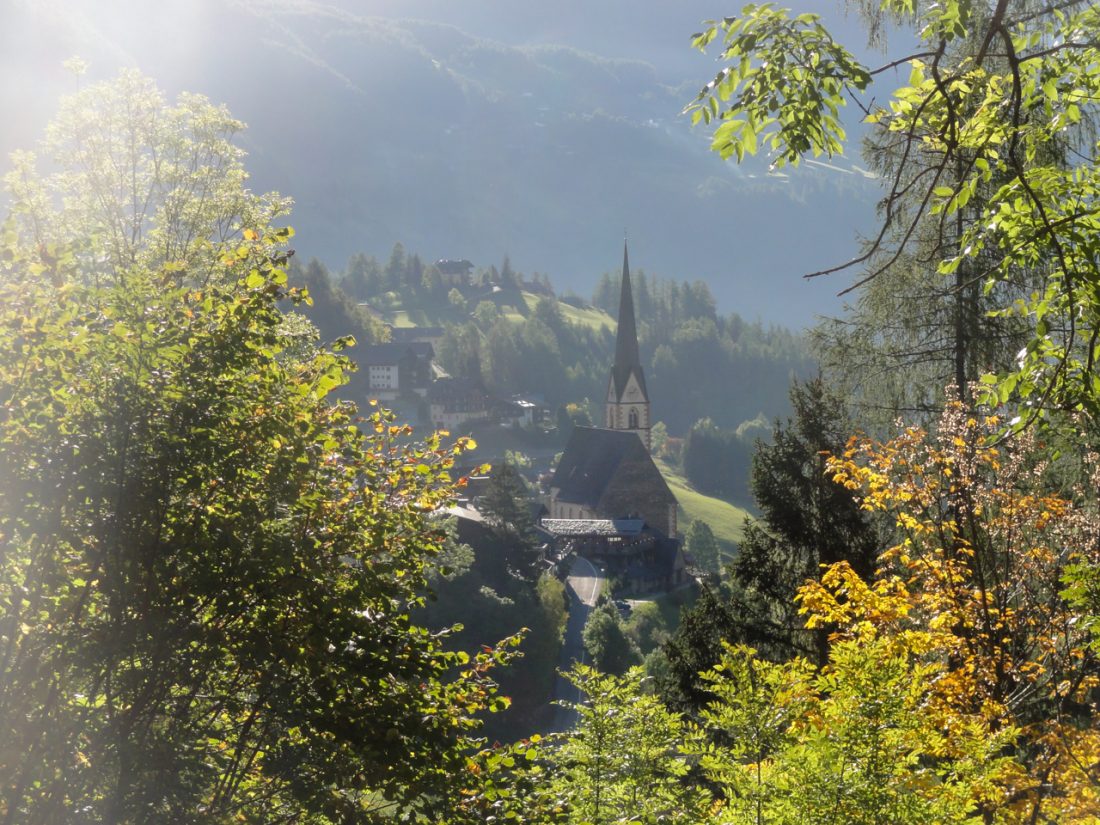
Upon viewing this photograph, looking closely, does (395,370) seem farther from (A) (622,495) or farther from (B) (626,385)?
(A) (622,495)

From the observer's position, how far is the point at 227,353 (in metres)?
7.34

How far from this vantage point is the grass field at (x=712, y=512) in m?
106

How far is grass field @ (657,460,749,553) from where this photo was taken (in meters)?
106

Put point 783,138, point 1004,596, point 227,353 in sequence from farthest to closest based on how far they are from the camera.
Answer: point 1004,596
point 227,353
point 783,138

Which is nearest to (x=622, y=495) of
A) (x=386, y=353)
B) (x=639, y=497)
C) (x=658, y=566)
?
(x=639, y=497)

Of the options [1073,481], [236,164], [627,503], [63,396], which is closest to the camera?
[63,396]

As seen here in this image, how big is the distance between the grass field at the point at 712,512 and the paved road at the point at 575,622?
2729 centimetres

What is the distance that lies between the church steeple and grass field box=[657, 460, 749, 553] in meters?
11.5

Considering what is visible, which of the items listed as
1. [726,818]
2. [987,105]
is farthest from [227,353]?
[987,105]

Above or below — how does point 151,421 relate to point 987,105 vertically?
below

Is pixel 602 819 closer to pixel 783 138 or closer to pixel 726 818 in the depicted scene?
pixel 726 818

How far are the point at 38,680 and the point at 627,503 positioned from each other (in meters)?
84.2

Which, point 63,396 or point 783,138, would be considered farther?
point 63,396

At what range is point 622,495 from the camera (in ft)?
297
